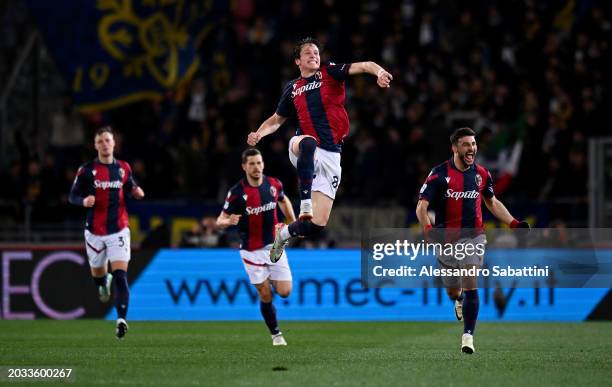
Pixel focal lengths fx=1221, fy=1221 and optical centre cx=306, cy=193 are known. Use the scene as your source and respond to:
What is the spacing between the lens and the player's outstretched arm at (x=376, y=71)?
1088cm

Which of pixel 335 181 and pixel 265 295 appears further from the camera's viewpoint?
pixel 265 295

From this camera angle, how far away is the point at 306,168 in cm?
1211

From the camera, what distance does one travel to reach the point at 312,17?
23562 millimetres

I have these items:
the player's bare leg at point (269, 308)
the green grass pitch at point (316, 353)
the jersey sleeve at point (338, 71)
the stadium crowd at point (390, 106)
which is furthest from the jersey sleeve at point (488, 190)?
the stadium crowd at point (390, 106)

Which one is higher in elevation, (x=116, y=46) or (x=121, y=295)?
(x=116, y=46)

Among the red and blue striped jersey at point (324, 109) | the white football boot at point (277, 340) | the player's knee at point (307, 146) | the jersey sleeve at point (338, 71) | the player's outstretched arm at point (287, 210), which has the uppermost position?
the jersey sleeve at point (338, 71)

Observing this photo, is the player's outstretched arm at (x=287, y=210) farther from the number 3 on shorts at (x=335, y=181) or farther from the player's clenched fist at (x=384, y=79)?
the player's clenched fist at (x=384, y=79)

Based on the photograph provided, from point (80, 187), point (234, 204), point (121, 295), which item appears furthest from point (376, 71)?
point (80, 187)

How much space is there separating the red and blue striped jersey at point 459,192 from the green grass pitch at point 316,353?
1475mm

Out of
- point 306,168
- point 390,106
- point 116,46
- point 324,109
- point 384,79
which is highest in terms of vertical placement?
point 116,46

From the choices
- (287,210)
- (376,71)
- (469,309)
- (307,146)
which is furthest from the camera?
(287,210)

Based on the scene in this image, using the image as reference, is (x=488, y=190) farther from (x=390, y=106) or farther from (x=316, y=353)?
(x=390, y=106)

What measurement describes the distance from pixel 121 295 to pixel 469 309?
4.49 meters

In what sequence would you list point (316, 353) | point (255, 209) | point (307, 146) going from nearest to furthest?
point (307, 146)
point (316, 353)
point (255, 209)
